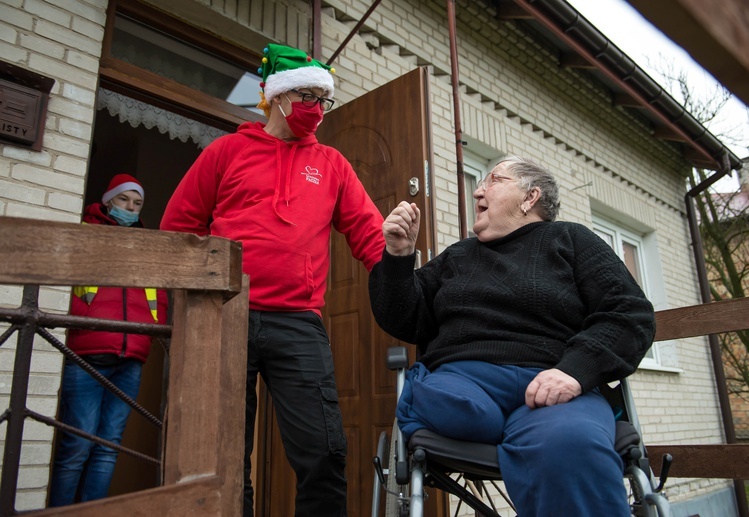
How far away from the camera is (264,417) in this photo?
11.2 ft

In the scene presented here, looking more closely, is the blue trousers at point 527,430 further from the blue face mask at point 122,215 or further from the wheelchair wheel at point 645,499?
the blue face mask at point 122,215

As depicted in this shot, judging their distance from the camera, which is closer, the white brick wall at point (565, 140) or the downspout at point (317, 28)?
the downspout at point (317, 28)

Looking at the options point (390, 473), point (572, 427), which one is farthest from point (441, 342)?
point (572, 427)

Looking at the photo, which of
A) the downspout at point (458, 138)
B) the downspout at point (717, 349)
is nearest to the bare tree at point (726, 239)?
the downspout at point (717, 349)

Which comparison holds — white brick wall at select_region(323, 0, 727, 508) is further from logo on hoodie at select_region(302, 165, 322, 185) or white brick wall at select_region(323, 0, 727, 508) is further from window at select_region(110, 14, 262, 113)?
logo on hoodie at select_region(302, 165, 322, 185)

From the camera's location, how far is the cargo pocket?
195 centimetres

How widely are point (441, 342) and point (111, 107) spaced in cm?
268

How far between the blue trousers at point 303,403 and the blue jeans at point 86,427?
3.01ft

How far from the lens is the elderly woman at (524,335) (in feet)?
4.91

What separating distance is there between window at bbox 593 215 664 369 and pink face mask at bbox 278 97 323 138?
507cm

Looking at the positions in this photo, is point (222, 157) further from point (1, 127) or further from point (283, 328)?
point (1, 127)

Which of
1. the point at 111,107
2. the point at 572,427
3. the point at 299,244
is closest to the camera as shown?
the point at 572,427

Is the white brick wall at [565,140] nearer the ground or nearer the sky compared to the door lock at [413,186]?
nearer the sky

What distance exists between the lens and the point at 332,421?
6.50ft
